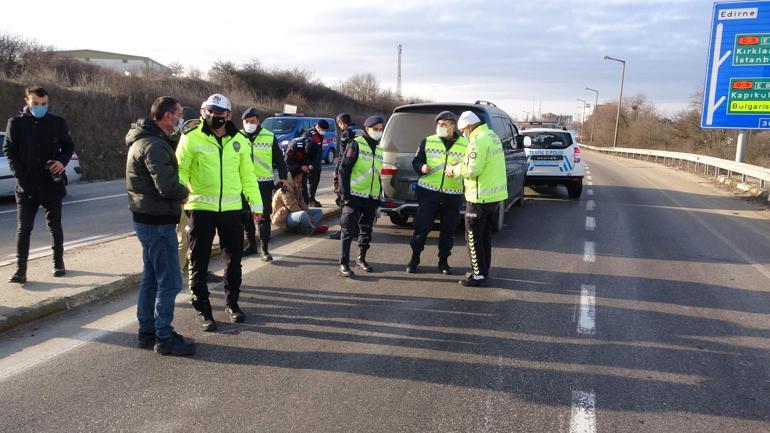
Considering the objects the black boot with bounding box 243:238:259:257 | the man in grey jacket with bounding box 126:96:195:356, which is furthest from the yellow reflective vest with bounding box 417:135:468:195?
the man in grey jacket with bounding box 126:96:195:356

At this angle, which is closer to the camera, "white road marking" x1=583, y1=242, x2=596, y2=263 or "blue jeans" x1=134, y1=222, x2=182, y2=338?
"blue jeans" x1=134, y1=222, x2=182, y2=338

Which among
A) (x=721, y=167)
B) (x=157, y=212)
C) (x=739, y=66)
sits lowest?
(x=721, y=167)

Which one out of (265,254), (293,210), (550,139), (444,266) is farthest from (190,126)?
(550,139)

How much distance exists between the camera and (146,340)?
4.30m

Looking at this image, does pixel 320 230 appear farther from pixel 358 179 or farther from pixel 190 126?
pixel 190 126

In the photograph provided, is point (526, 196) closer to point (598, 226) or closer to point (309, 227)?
point (598, 226)

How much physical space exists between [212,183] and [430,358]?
2177 millimetres

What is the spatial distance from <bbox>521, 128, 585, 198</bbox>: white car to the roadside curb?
986 centimetres

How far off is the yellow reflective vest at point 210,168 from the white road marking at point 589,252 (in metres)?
4.78

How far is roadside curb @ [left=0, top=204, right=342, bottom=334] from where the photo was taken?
455cm

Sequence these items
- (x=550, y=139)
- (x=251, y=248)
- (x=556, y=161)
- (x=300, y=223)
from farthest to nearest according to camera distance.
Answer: (x=550, y=139), (x=556, y=161), (x=300, y=223), (x=251, y=248)

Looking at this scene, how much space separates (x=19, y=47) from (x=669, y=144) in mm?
44424

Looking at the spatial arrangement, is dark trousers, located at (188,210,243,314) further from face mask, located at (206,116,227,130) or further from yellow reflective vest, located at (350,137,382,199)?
yellow reflective vest, located at (350,137,382,199)

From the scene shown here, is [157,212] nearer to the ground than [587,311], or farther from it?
farther from it
